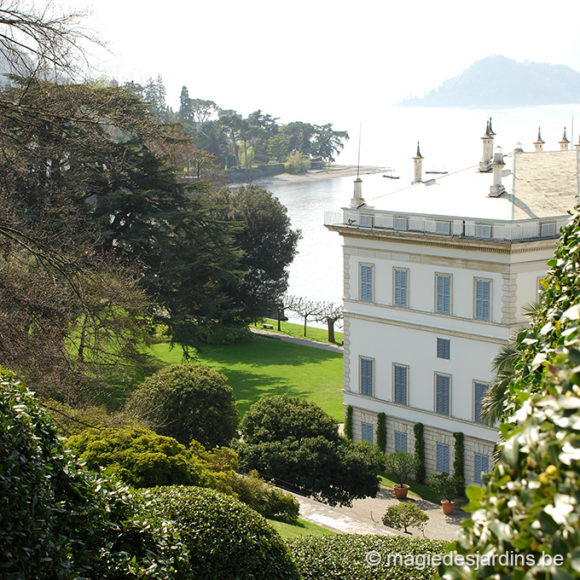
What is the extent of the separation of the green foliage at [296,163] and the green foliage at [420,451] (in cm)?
8950

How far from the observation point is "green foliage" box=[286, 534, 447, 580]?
1077 cm

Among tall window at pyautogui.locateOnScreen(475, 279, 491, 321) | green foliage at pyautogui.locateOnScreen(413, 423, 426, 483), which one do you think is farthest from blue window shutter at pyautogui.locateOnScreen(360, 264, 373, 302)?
green foliage at pyautogui.locateOnScreen(413, 423, 426, 483)

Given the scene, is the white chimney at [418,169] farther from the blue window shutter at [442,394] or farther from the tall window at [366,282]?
the blue window shutter at [442,394]

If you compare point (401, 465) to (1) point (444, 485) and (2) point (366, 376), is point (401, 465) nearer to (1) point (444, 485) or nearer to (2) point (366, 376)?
(1) point (444, 485)

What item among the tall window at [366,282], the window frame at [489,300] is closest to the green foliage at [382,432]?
the tall window at [366,282]

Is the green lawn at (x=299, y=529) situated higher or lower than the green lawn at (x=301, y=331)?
higher

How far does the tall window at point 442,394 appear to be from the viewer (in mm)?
28672

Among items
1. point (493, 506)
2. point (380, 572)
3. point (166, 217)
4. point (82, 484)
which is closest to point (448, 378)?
point (166, 217)

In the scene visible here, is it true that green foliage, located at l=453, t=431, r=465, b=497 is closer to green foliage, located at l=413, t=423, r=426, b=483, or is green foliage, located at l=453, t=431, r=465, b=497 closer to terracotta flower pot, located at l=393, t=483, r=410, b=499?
green foliage, located at l=413, t=423, r=426, b=483

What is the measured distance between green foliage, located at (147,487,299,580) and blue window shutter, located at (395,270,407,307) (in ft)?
65.9

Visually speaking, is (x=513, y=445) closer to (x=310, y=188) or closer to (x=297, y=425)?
(x=297, y=425)

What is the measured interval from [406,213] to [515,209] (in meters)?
3.79

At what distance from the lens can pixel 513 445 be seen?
9.21 feet

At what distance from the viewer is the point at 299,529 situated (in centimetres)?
1642
